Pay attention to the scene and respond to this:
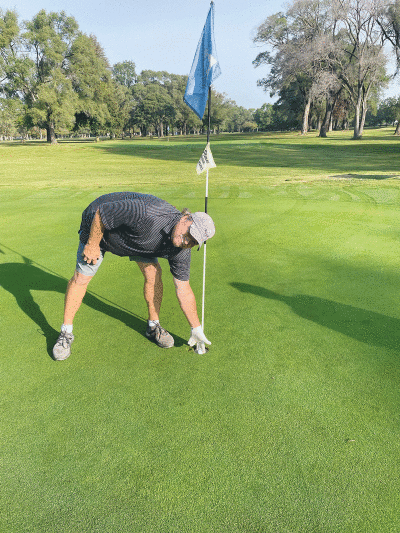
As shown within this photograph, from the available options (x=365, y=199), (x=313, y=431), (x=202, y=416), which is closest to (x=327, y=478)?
(x=313, y=431)

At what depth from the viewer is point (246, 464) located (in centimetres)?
212

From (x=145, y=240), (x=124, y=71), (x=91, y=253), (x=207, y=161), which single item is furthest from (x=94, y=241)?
(x=124, y=71)

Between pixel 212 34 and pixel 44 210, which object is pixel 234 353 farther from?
pixel 44 210

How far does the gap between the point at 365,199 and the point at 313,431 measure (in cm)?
907

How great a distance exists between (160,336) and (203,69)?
2497 mm

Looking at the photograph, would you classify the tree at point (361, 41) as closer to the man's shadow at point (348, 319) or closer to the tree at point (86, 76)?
the tree at point (86, 76)

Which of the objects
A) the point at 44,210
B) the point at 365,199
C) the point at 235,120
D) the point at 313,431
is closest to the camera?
the point at 313,431

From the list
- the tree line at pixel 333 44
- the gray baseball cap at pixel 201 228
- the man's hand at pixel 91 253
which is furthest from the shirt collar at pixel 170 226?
the tree line at pixel 333 44

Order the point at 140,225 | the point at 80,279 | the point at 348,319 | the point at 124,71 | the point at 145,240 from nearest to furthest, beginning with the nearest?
the point at 140,225
the point at 145,240
the point at 80,279
the point at 348,319
the point at 124,71

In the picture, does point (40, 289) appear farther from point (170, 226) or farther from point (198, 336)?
point (170, 226)

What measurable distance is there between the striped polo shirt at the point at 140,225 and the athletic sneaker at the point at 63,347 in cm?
92

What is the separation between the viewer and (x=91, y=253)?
9.91 ft

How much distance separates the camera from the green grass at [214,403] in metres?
1.89

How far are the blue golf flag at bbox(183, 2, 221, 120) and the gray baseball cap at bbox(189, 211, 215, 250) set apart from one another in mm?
1270
